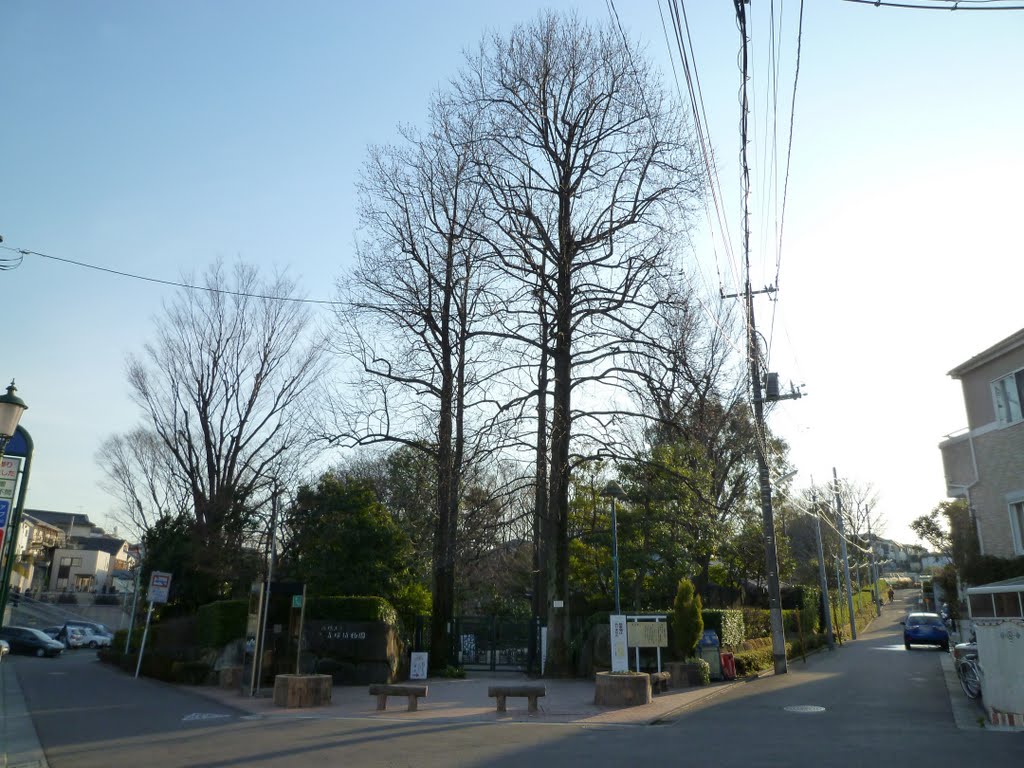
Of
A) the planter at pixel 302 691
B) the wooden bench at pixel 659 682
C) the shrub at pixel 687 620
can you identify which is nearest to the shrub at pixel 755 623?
the shrub at pixel 687 620

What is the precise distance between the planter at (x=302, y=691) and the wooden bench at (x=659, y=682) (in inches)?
290

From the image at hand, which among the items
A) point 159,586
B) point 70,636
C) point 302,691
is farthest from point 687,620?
point 70,636

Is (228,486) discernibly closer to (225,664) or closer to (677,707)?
(225,664)

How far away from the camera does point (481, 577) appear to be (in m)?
37.7

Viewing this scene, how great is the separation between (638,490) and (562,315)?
27.2 feet

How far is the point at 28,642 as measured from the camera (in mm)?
37031

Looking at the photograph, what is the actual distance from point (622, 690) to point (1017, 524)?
1506 cm

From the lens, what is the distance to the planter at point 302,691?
1568cm

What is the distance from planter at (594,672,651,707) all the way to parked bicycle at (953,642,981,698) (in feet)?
20.4

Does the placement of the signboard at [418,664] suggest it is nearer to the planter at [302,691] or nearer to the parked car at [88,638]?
the planter at [302,691]

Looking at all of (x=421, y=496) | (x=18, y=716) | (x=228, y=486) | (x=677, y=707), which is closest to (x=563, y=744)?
(x=677, y=707)

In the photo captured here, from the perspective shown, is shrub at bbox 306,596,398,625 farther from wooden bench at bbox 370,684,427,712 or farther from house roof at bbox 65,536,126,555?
house roof at bbox 65,536,126,555

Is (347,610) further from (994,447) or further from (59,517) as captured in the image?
(59,517)

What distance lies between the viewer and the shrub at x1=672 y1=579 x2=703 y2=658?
1925 centimetres
